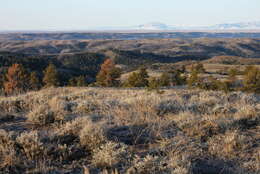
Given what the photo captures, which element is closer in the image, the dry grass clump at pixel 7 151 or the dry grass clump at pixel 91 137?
the dry grass clump at pixel 7 151

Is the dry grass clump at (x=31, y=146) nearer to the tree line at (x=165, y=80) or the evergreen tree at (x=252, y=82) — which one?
the tree line at (x=165, y=80)

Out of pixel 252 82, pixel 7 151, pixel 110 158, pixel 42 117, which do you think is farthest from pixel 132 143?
pixel 252 82

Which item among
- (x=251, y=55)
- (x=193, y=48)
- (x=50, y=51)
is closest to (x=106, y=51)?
(x=50, y=51)

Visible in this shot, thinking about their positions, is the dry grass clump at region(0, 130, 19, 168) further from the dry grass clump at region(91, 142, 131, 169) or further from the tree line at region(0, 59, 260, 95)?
the tree line at region(0, 59, 260, 95)

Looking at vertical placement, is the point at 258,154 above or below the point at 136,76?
above

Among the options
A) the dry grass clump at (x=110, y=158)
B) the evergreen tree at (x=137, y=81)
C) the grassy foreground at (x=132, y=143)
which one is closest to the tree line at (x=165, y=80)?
the evergreen tree at (x=137, y=81)

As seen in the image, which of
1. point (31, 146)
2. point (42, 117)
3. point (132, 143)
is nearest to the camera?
point (31, 146)

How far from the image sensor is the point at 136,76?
122 ft

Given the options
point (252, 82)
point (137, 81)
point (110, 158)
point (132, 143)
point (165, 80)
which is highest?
point (110, 158)

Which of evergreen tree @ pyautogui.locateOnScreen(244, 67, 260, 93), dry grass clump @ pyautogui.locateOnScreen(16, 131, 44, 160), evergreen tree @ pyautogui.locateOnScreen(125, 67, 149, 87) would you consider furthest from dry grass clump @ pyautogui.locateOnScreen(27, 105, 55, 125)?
evergreen tree @ pyautogui.locateOnScreen(125, 67, 149, 87)

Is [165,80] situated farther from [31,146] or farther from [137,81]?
[31,146]

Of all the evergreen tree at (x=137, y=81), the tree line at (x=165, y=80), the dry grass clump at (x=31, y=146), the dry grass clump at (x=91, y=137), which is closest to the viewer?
the dry grass clump at (x=31, y=146)

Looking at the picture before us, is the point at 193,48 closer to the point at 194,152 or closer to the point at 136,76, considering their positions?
the point at 136,76

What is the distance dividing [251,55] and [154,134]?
193067 mm
